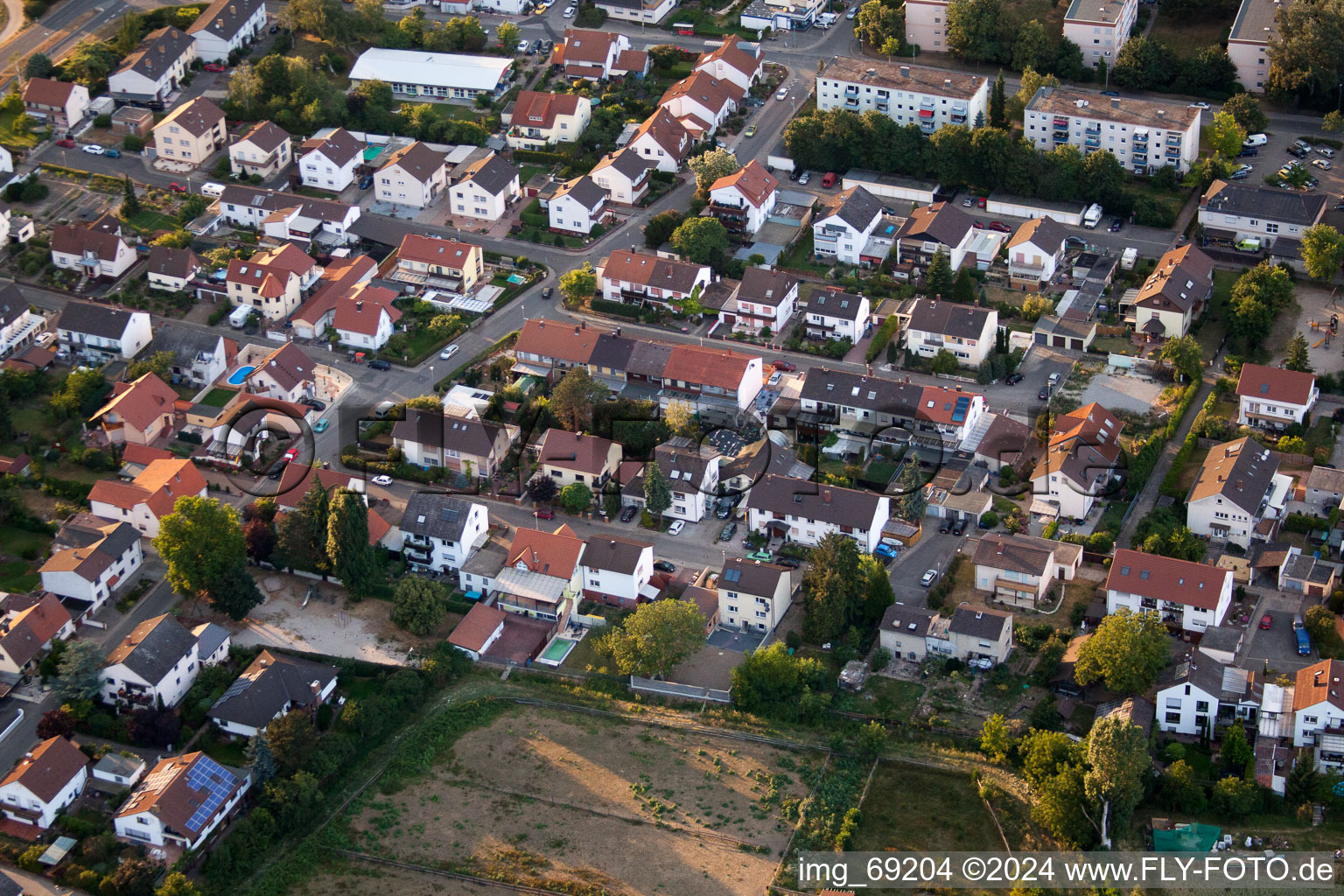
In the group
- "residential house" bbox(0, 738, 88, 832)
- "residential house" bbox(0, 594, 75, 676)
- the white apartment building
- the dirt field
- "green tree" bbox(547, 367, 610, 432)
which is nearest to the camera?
the dirt field

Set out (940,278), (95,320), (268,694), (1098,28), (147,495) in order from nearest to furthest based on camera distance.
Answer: (268,694) < (147,495) < (95,320) < (940,278) < (1098,28)

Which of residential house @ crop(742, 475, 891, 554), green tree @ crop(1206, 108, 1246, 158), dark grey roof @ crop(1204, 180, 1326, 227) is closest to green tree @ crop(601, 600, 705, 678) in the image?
residential house @ crop(742, 475, 891, 554)

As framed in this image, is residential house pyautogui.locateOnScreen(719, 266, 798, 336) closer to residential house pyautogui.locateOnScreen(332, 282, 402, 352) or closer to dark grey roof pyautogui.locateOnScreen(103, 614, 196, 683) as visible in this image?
residential house pyautogui.locateOnScreen(332, 282, 402, 352)

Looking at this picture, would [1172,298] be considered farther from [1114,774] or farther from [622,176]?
[1114,774]

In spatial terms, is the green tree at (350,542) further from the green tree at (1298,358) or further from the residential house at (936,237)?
the green tree at (1298,358)

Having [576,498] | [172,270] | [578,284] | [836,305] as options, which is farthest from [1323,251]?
[172,270]

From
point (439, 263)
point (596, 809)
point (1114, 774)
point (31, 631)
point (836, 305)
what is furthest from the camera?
point (439, 263)
